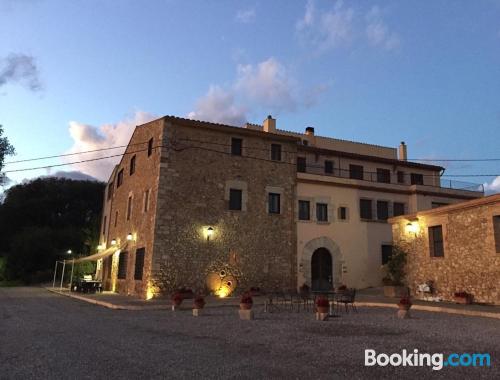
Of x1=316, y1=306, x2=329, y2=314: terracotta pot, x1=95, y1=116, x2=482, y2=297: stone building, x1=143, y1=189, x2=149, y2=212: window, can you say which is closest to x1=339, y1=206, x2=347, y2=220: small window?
x1=95, y1=116, x2=482, y2=297: stone building

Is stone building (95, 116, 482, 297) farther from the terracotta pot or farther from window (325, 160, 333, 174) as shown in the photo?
the terracotta pot

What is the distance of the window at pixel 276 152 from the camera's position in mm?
19797

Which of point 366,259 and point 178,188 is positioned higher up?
point 178,188

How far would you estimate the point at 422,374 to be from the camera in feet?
15.8

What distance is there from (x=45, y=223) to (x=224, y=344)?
4145 cm

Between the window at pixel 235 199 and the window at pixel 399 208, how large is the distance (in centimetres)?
965

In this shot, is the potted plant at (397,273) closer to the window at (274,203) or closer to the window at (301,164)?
the window at (274,203)

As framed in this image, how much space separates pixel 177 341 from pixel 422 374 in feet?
12.7

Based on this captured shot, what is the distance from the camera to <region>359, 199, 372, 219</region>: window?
71.7 feet

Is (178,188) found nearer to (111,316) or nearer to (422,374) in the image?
(111,316)

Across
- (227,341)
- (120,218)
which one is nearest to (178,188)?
(120,218)

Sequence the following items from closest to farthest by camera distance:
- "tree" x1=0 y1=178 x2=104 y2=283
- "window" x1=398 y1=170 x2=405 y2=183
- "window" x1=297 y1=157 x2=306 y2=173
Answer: "window" x1=297 y1=157 x2=306 y2=173 < "window" x1=398 y1=170 x2=405 y2=183 < "tree" x1=0 y1=178 x2=104 y2=283

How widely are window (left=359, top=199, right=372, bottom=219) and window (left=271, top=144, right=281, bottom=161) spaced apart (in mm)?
5526

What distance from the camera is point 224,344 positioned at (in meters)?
6.56
